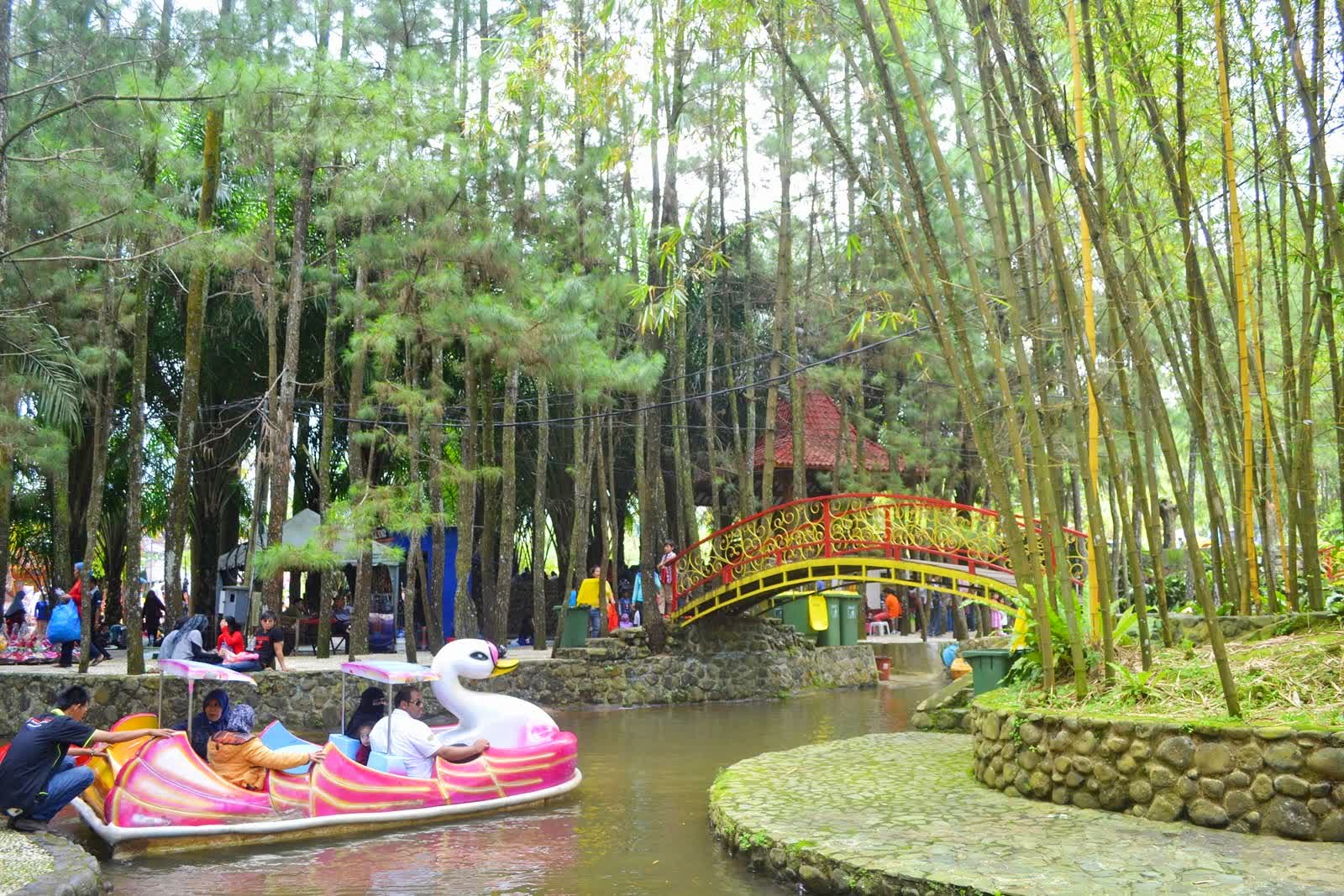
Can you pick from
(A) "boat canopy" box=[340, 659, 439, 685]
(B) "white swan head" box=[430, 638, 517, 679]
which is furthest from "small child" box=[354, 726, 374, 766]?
(B) "white swan head" box=[430, 638, 517, 679]

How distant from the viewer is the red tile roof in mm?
23500

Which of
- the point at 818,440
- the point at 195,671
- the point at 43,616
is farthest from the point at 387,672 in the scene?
the point at 818,440

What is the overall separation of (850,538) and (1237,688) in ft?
30.1

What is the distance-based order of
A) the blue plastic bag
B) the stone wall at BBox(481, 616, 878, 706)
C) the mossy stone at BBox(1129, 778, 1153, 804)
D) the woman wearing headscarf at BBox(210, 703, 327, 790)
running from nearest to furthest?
the mossy stone at BBox(1129, 778, 1153, 804), the woman wearing headscarf at BBox(210, 703, 327, 790), the blue plastic bag, the stone wall at BBox(481, 616, 878, 706)

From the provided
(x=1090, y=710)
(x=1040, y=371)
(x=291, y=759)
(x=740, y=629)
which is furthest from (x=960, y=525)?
(x=291, y=759)

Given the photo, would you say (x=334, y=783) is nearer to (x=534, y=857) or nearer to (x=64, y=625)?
(x=534, y=857)

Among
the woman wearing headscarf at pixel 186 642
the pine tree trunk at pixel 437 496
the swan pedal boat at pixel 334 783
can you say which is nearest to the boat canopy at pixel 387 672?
the swan pedal boat at pixel 334 783

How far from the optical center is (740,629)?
19188 mm

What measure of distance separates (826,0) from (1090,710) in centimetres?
512

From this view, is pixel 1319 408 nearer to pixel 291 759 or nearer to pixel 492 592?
pixel 492 592

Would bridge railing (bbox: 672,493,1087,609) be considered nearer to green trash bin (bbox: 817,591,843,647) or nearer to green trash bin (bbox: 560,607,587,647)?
green trash bin (bbox: 560,607,587,647)

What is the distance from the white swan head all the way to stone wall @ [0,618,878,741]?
5341 mm

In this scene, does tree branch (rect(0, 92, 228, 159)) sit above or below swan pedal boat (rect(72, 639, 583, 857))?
above

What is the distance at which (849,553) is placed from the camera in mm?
16078
